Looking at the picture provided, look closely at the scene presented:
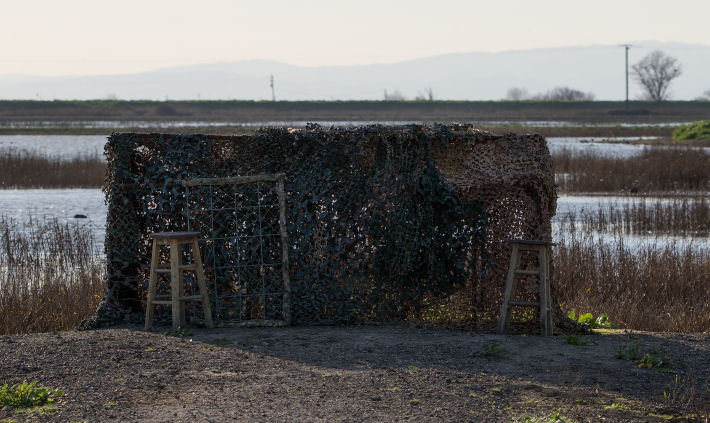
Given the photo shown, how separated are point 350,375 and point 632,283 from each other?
7.32 metres

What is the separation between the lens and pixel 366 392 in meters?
6.23

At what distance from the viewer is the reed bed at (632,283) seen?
1166 cm

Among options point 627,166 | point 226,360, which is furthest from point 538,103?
point 226,360

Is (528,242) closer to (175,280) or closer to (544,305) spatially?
(544,305)

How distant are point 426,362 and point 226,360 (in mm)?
1546

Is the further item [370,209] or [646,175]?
[646,175]

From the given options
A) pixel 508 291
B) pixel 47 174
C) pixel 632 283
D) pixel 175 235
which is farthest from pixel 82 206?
pixel 508 291

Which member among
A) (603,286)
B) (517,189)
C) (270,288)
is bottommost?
(603,286)

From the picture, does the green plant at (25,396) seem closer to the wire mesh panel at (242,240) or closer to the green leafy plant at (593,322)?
the wire mesh panel at (242,240)

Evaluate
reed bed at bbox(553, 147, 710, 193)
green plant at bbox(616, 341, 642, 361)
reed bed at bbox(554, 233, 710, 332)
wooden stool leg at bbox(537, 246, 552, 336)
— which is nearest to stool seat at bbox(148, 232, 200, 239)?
wooden stool leg at bbox(537, 246, 552, 336)

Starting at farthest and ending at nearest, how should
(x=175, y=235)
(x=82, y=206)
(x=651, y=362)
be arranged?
(x=82, y=206) → (x=175, y=235) → (x=651, y=362)

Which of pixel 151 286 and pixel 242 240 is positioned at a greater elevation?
pixel 242 240

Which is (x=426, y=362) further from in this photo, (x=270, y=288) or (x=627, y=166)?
(x=627, y=166)

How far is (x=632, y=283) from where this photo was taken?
12.8 m
